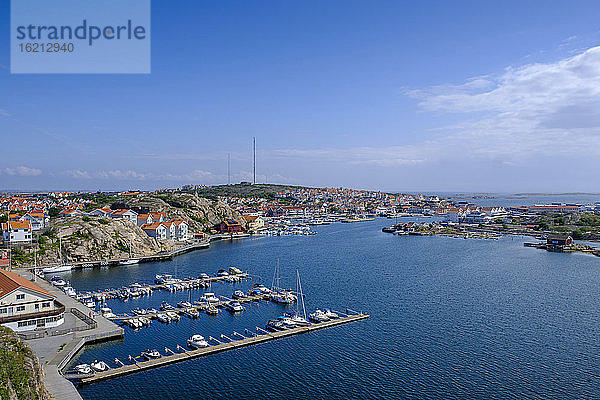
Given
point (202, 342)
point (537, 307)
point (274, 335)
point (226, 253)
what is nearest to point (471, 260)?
point (537, 307)

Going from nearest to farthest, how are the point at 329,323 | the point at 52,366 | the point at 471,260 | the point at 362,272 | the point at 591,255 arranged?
the point at 52,366
the point at 329,323
the point at 362,272
the point at 471,260
the point at 591,255

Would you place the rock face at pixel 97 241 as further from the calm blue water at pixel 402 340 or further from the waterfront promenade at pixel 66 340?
the waterfront promenade at pixel 66 340

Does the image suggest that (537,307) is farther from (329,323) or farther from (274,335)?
(274,335)

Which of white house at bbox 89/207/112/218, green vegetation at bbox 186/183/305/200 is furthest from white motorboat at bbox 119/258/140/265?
green vegetation at bbox 186/183/305/200

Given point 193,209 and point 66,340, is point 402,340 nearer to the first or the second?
point 66,340

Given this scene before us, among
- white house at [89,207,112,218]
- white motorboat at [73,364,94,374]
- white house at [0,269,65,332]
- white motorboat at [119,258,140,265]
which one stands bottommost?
white motorboat at [73,364,94,374]

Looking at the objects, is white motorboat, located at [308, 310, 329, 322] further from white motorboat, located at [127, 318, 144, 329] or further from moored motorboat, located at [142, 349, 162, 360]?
white motorboat, located at [127, 318, 144, 329]

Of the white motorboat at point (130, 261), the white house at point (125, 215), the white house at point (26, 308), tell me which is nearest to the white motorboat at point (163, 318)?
the white house at point (26, 308)
